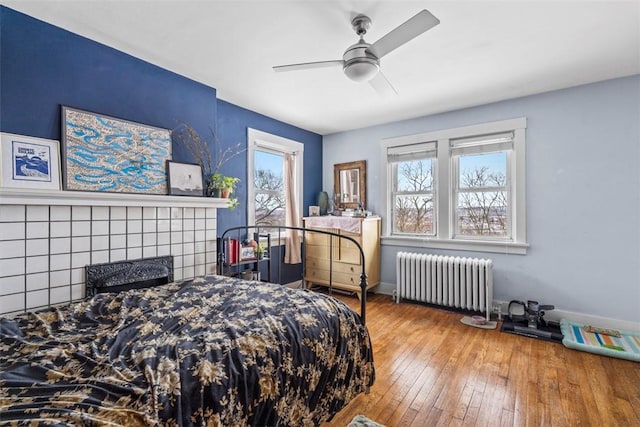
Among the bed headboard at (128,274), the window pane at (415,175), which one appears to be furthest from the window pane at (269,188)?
the window pane at (415,175)

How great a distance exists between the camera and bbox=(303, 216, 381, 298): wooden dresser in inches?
145

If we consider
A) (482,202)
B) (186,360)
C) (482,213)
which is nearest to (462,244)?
Answer: (482,213)

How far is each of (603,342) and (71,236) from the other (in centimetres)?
430

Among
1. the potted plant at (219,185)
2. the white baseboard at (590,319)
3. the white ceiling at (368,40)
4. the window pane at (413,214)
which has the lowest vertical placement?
the white baseboard at (590,319)

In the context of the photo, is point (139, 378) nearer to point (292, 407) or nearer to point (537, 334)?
point (292, 407)

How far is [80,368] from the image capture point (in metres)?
1.02

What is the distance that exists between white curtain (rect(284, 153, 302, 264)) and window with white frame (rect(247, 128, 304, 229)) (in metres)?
0.01

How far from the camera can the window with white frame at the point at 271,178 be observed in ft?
11.7

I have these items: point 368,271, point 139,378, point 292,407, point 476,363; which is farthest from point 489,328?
point 139,378

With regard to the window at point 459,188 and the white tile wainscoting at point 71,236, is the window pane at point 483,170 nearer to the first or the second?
the window at point 459,188

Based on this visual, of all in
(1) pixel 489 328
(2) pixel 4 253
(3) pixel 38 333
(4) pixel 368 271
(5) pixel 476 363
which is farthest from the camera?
(4) pixel 368 271

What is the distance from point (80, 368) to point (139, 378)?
28 cm

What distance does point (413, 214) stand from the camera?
3.89m

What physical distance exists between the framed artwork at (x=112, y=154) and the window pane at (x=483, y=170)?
10.8 feet
